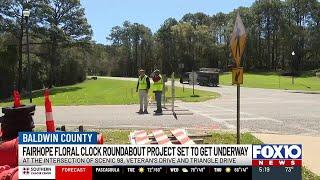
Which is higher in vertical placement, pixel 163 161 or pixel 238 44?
pixel 238 44

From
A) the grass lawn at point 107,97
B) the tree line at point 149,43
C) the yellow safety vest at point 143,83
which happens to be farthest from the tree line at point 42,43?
the yellow safety vest at point 143,83

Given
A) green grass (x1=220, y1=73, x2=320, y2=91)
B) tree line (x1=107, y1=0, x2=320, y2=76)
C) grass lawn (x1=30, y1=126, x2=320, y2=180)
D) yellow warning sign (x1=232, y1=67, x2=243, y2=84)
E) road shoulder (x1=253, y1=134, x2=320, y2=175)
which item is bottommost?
green grass (x1=220, y1=73, x2=320, y2=91)

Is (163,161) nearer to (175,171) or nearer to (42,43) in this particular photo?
(175,171)

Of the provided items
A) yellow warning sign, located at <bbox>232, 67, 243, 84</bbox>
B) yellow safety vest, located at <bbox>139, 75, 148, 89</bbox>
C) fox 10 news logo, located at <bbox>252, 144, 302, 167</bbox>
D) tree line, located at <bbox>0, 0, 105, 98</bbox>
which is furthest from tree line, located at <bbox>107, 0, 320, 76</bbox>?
fox 10 news logo, located at <bbox>252, 144, 302, 167</bbox>

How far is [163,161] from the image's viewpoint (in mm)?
5008

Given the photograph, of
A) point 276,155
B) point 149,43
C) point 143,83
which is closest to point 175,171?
point 276,155

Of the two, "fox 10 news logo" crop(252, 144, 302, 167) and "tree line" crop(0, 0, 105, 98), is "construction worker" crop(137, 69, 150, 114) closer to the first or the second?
"fox 10 news logo" crop(252, 144, 302, 167)

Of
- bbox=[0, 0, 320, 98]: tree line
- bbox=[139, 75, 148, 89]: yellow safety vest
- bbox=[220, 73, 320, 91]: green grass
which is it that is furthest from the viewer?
bbox=[0, 0, 320, 98]: tree line

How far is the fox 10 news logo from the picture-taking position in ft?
16.4

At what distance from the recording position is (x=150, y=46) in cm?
13950

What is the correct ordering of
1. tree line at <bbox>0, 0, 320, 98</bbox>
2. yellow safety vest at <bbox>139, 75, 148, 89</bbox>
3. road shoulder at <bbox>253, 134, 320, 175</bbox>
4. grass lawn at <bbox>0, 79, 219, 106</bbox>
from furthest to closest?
tree line at <bbox>0, 0, 320, 98</bbox>
grass lawn at <bbox>0, 79, 219, 106</bbox>
yellow safety vest at <bbox>139, 75, 148, 89</bbox>
road shoulder at <bbox>253, 134, 320, 175</bbox>

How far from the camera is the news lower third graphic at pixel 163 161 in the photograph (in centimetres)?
498

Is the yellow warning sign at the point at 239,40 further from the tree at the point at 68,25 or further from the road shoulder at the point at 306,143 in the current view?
the tree at the point at 68,25

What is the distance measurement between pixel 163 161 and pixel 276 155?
110cm
